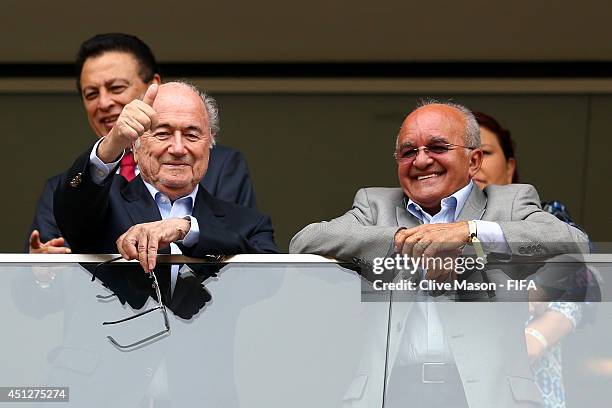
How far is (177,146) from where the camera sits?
473 centimetres

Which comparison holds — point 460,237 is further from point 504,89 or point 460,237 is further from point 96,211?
point 504,89

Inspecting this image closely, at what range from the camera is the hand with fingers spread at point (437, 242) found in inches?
170

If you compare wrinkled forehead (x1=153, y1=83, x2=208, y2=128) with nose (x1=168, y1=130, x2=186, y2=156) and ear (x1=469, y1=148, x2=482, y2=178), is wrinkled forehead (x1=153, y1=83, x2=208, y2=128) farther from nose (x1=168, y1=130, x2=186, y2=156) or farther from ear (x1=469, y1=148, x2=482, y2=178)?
ear (x1=469, y1=148, x2=482, y2=178)

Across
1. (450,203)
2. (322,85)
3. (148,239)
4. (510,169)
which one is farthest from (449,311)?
(322,85)

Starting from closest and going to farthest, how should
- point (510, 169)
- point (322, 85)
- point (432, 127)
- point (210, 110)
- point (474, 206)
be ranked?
point (474, 206)
point (432, 127)
point (210, 110)
point (510, 169)
point (322, 85)

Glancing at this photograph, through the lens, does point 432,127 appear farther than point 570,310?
Yes

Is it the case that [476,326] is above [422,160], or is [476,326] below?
below

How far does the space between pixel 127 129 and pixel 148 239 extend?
1.08ft

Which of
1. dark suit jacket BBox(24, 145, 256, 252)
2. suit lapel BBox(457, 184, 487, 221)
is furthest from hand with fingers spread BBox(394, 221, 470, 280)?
dark suit jacket BBox(24, 145, 256, 252)

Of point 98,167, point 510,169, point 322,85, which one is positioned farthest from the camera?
point 322,85

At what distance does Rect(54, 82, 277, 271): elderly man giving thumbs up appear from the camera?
436 cm

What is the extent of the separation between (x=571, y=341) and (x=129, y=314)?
128 centimetres

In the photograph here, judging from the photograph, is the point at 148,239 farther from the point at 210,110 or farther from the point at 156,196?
the point at 210,110

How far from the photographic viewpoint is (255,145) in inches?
339
